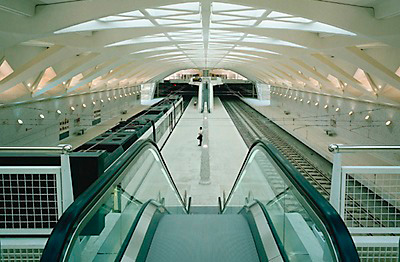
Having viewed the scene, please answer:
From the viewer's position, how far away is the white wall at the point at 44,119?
52.4 feet

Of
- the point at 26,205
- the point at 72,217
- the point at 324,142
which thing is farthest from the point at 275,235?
the point at 324,142

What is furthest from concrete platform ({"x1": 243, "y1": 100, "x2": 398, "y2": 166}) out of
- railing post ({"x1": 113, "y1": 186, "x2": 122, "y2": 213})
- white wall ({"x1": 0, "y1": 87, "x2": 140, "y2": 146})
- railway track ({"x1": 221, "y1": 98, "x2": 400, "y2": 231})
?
white wall ({"x1": 0, "y1": 87, "x2": 140, "y2": 146})

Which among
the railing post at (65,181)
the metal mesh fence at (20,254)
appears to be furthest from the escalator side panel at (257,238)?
the metal mesh fence at (20,254)

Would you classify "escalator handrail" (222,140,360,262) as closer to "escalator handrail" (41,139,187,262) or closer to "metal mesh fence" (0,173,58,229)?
"escalator handrail" (41,139,187,262)

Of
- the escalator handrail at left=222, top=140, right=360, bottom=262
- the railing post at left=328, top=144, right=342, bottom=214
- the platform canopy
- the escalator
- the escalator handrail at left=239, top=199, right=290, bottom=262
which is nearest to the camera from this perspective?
the escalator handrail at left=222, top=140, right=360, bottom=262

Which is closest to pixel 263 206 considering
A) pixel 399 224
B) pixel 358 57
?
pixel 399 224

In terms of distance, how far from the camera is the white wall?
15984 millimetres

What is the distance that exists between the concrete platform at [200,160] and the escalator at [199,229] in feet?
22.7

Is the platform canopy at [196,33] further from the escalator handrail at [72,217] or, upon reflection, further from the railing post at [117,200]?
the escalator handrail at [72,217]

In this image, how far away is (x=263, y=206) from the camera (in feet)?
13.1

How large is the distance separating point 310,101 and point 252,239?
28293 millimetres

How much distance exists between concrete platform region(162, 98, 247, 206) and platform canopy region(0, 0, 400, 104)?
5.25 meters

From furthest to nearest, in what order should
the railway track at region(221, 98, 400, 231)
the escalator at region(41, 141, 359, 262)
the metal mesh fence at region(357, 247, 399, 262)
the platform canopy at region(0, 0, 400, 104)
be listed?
the railway track at region(221, 98, 400, 231) < the platform canopy at region(0, 0, 400, 104) < the metal mesh fence at region(357, 247, 399, 262) < the escalator at region(41, 141, 359, 262)

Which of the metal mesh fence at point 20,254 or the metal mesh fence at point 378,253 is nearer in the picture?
the metal mesh fence at point 20,254
